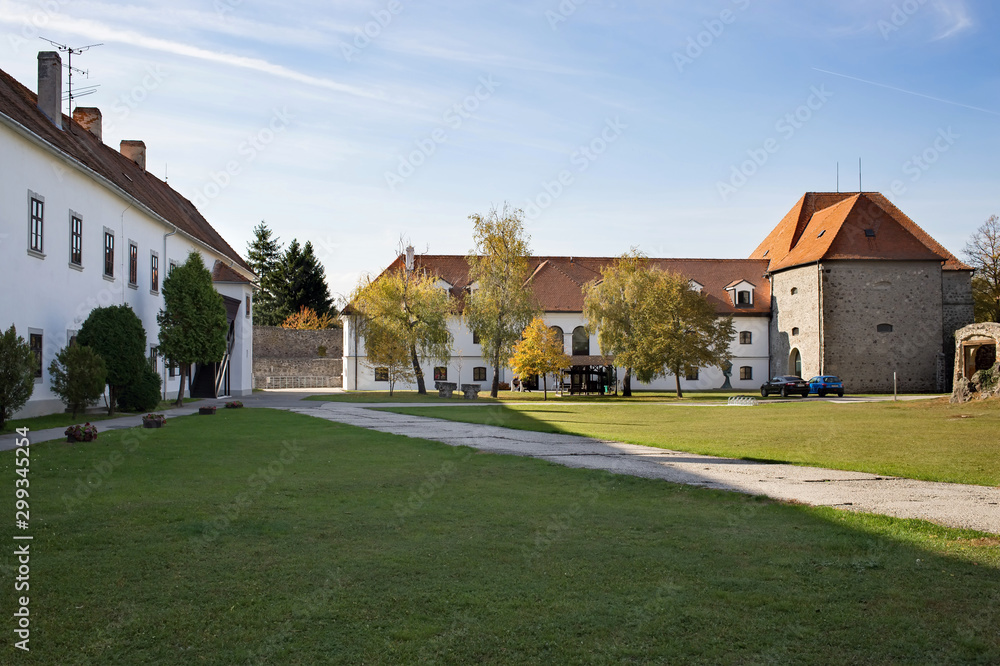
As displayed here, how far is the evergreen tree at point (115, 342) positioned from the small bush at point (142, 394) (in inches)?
9.3

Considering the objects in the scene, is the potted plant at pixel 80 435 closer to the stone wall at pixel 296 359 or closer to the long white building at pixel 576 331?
the long white building at pixel 576 331

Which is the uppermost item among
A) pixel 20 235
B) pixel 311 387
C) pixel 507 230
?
pixel 507 230

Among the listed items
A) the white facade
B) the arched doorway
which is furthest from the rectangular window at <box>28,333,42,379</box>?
A: the arched doorway

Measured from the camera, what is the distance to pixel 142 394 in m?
25.7

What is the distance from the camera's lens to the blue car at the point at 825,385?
1813 inches

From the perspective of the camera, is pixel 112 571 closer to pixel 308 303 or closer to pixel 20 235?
pixel 20 235

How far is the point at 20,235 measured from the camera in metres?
21.3

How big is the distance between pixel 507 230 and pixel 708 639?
41731mm

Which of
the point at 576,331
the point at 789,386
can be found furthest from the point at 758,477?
the point at 576,331

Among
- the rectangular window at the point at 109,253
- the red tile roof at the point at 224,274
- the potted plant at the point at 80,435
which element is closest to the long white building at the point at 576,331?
the red tile roof at the point at 224,274

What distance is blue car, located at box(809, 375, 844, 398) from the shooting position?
46062 mm

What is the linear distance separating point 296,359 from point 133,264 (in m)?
33.6

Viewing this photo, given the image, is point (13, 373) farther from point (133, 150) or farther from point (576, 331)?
point (576, 331)

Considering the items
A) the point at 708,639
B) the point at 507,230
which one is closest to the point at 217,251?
the point at 507,230
